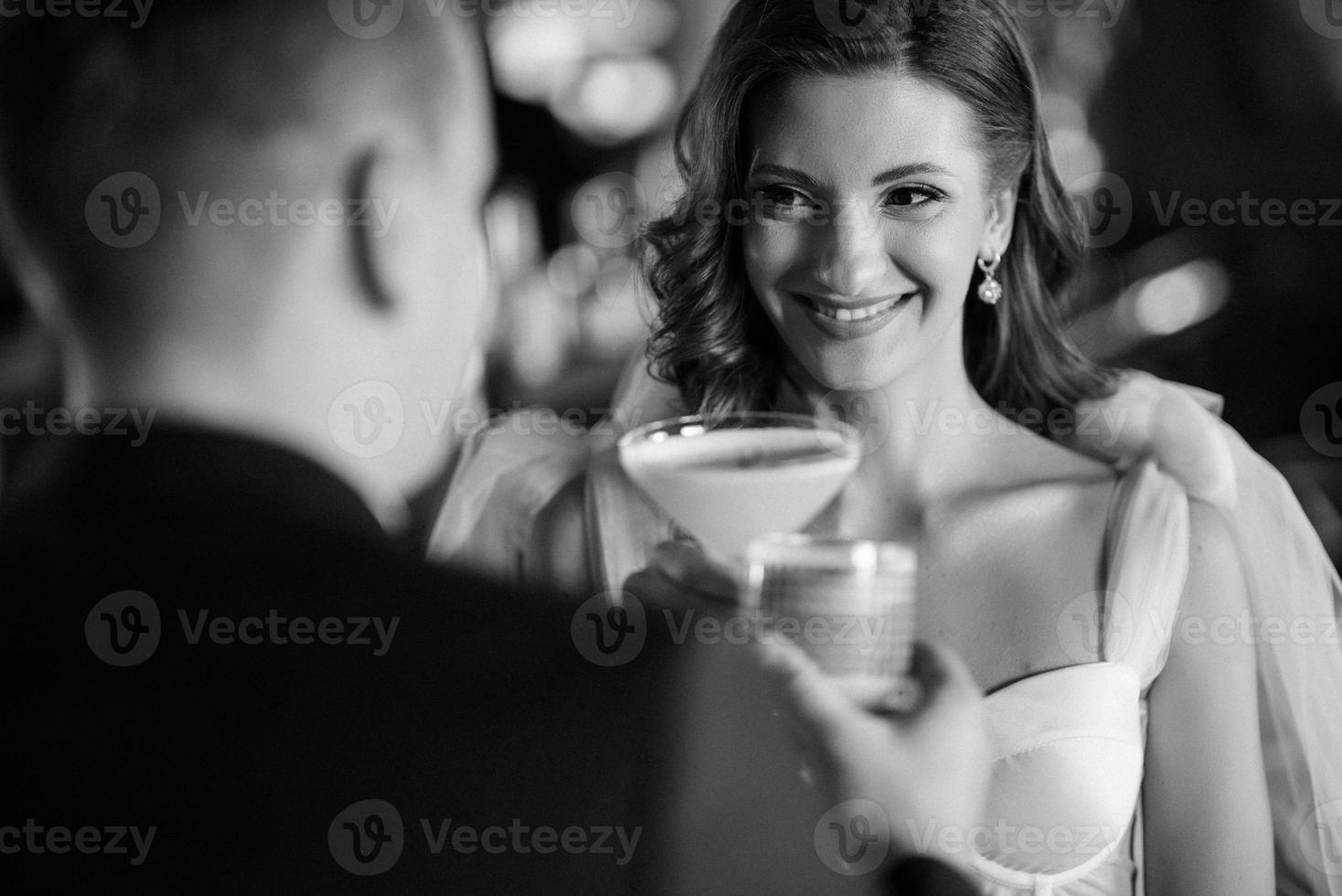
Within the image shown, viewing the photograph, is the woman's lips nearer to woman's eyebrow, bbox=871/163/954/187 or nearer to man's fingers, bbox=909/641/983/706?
woman's eyebrow, bbox=871/163/954/187

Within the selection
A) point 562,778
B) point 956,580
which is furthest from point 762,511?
point 562,778

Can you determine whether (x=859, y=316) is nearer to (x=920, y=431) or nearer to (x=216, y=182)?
(x=920, y=431)

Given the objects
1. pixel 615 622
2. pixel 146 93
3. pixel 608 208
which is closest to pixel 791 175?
pixel 615 622

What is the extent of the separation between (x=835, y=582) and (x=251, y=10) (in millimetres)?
840

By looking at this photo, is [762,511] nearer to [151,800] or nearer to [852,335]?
[852,335]

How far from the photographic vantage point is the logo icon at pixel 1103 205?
6.82 ft

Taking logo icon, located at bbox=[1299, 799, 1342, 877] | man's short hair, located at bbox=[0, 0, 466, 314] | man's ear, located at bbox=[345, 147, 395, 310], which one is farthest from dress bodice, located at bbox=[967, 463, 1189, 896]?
man's short hair, located at bbox=[0, 0, 466, 314]

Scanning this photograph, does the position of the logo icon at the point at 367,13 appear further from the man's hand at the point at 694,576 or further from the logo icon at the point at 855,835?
the logo icon at the point at 855,835

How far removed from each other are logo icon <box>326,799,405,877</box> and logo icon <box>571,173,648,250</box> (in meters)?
1.92

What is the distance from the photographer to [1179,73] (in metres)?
2.01

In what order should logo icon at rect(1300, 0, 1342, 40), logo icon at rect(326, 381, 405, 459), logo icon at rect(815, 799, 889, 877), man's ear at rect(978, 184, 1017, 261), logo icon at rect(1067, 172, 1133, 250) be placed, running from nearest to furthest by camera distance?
logo icon at rect(815, 799, 889, 877) < man's ear at rect(978, 184, 1017, 261) < logo icon at rect(1300, 0, 1342, 40) < logo icon at rect(1067, 172, 1133, 250) < logo icon at rect(326, 381, 405, 459)

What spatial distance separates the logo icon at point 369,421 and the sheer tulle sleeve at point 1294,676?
1771mm

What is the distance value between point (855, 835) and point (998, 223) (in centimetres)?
75

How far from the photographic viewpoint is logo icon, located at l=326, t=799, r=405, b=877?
2.65ft
